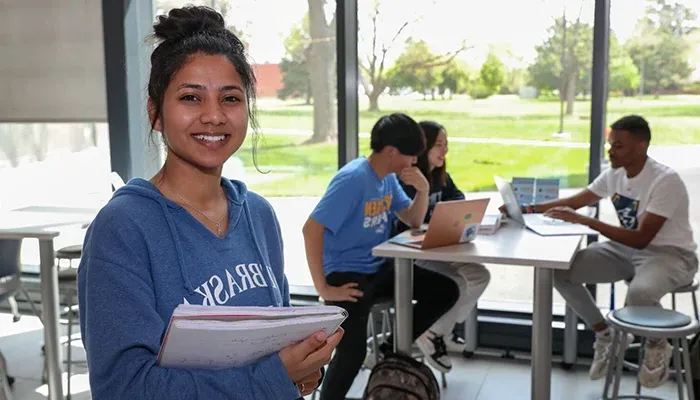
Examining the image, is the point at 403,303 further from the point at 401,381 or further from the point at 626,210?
the point at 626,210

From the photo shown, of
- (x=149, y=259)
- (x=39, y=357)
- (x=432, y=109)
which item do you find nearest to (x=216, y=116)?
(x=149, y=259)

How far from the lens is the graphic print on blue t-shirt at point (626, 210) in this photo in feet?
11.1

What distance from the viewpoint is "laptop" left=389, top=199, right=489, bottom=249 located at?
2771 millimetres

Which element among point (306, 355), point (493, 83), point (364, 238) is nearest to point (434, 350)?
point (364, 238)

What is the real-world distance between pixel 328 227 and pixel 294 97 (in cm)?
151

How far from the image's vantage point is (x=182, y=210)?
1.09 m

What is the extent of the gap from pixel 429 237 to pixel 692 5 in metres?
1.91

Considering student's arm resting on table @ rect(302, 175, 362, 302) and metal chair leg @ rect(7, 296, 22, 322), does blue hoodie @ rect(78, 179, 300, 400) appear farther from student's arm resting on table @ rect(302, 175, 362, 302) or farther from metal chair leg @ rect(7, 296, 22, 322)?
metal chair leg @ rect(7, 296, 22, 322)

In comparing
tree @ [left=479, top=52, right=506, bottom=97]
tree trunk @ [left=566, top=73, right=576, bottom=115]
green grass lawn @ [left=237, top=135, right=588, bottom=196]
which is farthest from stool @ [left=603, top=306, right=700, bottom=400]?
tree @ [left=479, top=52, right=506, bottom=97]

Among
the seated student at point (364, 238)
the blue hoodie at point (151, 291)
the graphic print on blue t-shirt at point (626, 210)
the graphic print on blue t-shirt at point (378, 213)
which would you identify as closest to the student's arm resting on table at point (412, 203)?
the seated student at point (364, 238)

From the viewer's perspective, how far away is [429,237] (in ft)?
9.27

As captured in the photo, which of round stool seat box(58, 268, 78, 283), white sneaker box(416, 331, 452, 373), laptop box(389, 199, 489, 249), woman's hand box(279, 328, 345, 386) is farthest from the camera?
round stool seat box(58, 268, 78, 283)

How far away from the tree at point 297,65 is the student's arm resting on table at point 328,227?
1352 mm

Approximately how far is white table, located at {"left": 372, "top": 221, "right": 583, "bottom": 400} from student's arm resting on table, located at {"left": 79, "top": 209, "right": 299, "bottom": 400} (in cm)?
182
